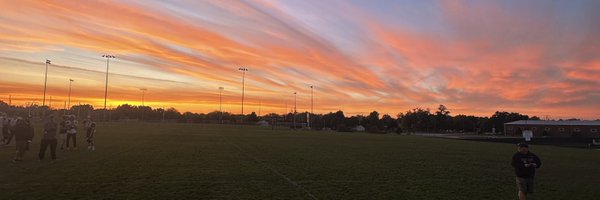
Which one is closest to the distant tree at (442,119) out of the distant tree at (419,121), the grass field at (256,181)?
the distant tree at (419,121)

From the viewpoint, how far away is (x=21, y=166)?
17125 mm

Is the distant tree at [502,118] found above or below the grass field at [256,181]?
above

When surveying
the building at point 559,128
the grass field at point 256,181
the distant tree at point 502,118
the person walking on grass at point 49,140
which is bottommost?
the grass field at point 256,181

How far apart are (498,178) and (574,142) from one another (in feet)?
209

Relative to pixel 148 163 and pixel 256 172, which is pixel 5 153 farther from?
pixel 256 172

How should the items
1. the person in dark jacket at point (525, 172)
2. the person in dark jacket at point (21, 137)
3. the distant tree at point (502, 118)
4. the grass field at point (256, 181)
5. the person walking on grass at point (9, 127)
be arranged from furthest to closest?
the distant tree at point (502, 118) < the person walking on grass at point (9, 127) < the person in dark jacket at point (21, 137) < the grass field at point (256, 181) < the person in dark jacket at point (525, 172)

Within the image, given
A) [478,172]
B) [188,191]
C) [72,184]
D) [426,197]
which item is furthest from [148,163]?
[478,172]

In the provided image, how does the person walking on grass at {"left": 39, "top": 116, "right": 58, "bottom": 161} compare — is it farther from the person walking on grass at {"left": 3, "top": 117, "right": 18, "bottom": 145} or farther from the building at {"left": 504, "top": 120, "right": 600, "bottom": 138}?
the building at {"left": 504, "top": 120, "right": 600, "bottom": 138}

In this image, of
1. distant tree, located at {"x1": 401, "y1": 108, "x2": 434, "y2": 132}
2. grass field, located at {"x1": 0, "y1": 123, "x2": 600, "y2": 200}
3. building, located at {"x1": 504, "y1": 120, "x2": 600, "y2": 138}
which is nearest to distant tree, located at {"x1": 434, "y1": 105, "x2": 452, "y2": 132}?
distant tree, located at {"x1": 401, "y1": 108, "x2": 434, "y2": 132}

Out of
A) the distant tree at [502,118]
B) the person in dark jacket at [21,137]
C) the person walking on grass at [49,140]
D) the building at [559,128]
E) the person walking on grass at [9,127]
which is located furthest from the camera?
the distant tree at [502,118]

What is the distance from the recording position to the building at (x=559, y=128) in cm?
11844

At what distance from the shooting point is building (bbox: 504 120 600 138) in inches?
4663

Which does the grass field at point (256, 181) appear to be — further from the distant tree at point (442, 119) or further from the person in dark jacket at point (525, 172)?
the distant tree at point (442, 119)

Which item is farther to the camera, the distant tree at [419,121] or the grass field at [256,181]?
the distant tree at [419,121]
